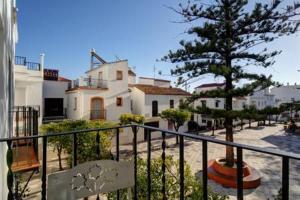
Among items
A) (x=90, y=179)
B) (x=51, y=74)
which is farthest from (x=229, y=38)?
(x=51, y=74)

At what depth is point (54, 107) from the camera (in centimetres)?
1700

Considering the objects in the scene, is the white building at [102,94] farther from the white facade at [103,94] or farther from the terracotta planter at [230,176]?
the terracotta planter at [230,176]

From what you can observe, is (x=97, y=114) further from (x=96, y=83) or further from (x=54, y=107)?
(x=54, y=107)

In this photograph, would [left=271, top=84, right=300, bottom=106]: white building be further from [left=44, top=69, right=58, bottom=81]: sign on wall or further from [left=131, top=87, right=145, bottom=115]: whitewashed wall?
[left=44, top=69, right=58, bottom=81]: sign on wall

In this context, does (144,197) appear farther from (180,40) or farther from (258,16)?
(258,16)

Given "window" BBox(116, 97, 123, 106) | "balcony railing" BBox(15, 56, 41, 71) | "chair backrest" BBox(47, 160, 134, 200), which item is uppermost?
"balcony railing" BBox(15, 56, 41, 71)

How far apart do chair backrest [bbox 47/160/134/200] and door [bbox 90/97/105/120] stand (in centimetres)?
1489

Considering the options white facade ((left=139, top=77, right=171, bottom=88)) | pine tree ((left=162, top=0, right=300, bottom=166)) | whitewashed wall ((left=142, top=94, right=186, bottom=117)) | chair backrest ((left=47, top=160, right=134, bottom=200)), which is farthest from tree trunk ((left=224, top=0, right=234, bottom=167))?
white facade ((left=139, top=77, right=171, bottom=88))

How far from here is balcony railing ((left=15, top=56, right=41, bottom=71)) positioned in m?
11.5

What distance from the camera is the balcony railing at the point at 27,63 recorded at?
11453 millimetres

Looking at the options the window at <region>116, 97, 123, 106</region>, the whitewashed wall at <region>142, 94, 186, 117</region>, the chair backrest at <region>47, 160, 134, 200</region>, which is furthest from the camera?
the whitewashed wall at <region>142, 94, 186, 117</region>

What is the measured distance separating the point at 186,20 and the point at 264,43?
362cm

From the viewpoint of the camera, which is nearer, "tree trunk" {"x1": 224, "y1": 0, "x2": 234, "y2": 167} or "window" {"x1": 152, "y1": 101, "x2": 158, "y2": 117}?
"tree trunk" {"x1": 224, "y1": 0, "x2": 234, "y2": 167}

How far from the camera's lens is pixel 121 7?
289 inches
